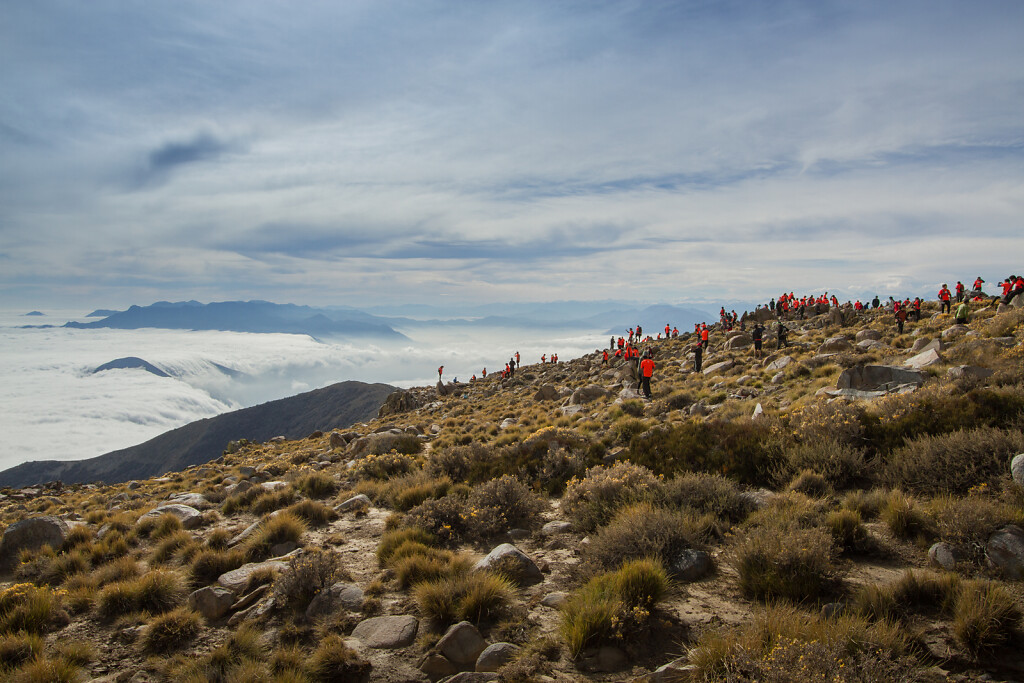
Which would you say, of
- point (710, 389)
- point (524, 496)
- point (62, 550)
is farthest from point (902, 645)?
point (710, 389)

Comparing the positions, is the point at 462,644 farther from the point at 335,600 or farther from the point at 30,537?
the point at 30,537

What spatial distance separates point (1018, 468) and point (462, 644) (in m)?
8.04

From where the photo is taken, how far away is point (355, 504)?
11031mm

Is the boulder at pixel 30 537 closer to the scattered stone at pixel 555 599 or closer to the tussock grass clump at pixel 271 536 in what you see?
the tussock grass clump at pixel 271 536

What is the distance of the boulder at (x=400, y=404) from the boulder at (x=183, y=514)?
27.8 metres

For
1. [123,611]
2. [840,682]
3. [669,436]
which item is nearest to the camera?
[840,682]

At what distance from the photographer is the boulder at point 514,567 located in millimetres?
6531

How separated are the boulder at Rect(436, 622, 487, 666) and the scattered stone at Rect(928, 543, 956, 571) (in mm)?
5495

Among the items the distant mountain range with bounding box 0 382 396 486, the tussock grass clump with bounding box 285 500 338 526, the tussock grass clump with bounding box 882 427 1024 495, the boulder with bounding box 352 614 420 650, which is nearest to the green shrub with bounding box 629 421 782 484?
the tussock grass clump with bounding box 882 427 1024 495

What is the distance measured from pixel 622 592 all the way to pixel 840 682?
234 cm

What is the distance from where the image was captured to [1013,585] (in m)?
4.56

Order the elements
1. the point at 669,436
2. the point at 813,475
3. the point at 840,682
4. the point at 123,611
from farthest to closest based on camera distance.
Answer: the point at 669,436, the point at 813,475, the point at 123,611, the point at 840,682

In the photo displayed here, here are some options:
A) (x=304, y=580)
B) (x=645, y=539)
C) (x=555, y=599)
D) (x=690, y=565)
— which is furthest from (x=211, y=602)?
(x=690, y=565)

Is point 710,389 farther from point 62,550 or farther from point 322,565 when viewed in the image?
point 62,550
